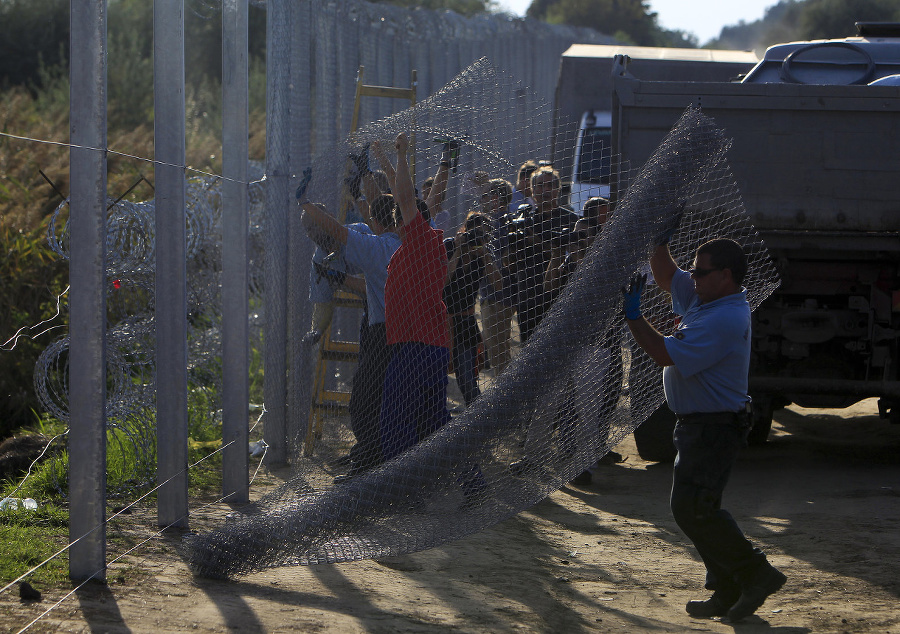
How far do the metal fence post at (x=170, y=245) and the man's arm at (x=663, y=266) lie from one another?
2.29 meters

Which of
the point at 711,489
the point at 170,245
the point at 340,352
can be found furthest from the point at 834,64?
the point at 170,245

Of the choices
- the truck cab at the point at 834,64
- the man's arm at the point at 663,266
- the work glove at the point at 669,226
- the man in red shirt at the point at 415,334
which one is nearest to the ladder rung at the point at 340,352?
the man in red shirt at the point at 415,334

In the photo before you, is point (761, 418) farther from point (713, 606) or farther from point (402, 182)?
point (402, 182)

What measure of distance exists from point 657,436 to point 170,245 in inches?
149

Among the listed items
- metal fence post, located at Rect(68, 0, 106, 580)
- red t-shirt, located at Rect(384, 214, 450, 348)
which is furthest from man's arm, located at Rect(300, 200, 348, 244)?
metal fence post, located at Rect(68, 0, 106, 580)

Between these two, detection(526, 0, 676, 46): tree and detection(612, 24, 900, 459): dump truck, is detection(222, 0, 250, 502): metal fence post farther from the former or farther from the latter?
detection(526, 0, 676, 46): tree

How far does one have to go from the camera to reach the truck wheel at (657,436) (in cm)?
734

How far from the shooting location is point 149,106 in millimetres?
23000

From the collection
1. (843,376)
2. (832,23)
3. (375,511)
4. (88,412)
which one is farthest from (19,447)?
(832,23)

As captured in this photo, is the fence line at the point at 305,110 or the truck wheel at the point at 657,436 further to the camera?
the truck wheel at the point at 657,436

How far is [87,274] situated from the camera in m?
4.20

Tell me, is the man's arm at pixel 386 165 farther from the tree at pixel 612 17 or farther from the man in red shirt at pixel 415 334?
the tree at pixel 612 17

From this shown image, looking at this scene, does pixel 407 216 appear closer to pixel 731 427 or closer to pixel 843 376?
pixel 731 427

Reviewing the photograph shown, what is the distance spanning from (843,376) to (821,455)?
3.33ft
